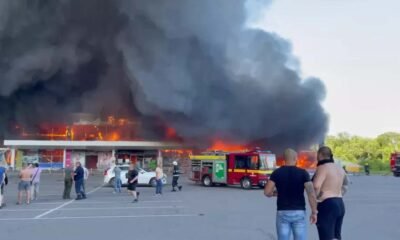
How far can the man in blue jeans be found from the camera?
505 centimetres

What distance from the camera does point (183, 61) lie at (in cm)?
3469

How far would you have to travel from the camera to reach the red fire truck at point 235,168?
20.9 m

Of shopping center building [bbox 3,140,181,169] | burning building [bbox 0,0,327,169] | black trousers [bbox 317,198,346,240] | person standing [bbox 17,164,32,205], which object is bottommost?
black trousers [bbox 317,198,346,240]

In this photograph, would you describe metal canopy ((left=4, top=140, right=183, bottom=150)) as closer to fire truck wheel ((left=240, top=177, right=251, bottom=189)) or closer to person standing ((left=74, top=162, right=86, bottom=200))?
fire truck wheel ((left=240, top=177, right=251, bottom=189))

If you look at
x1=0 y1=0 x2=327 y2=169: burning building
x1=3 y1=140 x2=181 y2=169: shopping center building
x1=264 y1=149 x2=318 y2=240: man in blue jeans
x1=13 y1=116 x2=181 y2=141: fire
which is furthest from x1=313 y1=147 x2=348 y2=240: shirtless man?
x1=13 y1=116 x2=181 y2=141: fire

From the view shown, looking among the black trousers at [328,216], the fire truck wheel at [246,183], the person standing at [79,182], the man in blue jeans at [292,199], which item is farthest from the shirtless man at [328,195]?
the fire truck wheel at [246,183]

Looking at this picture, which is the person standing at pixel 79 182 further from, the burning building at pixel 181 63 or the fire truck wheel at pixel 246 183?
the burning building at pixel 181 63

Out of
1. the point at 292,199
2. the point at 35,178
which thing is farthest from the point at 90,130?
the point at 292,199

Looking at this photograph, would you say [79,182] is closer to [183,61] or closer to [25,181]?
[25,181]

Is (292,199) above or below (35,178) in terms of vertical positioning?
below

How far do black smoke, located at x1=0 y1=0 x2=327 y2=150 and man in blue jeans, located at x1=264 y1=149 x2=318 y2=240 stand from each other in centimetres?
2903

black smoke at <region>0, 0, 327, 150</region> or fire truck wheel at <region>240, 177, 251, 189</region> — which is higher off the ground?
black smoke at <region>0, 0, 327, 150</region>

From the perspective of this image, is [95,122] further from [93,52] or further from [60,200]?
[60,200]

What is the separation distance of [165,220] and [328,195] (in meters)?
5.35
